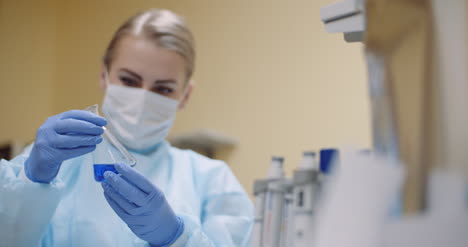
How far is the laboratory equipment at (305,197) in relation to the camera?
0.55m

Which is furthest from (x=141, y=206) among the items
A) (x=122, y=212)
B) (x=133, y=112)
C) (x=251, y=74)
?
(x=251, y=74)

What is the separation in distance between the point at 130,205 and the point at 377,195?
59cm

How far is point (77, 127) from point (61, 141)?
4 centimetres

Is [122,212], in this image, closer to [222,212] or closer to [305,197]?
[222,212]

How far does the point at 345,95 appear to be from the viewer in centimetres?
179

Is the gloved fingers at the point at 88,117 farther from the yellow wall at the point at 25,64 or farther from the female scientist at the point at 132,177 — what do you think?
the yellow wall at the point at 25,64

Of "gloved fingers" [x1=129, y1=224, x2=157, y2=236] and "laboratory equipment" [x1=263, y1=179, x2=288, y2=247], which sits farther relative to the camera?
"gloved fingers" [x1=129, y1=224, x2=157, y2=236]

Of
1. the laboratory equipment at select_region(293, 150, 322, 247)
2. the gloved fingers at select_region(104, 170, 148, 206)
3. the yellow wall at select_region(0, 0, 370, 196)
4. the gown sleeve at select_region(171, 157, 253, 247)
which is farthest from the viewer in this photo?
the yellow wall at select_region(0, 0, 370, 196)

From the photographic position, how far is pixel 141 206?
887 mm

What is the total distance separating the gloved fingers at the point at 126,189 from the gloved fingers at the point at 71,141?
8cm

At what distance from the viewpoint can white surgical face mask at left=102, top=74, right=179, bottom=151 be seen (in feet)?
3.58

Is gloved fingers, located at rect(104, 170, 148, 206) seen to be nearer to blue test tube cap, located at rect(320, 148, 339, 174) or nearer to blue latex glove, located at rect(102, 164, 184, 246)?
blue latex glove, located at rect(102, 164, 184, 246)

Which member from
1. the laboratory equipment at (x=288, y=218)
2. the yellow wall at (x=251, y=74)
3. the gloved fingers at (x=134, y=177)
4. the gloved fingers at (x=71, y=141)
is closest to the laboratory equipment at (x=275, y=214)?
the laboratory equipment at (x=288, y=218)

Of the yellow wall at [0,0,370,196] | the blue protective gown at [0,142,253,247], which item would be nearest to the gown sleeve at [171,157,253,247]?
the blue protective gown at [0,142,253,247]
